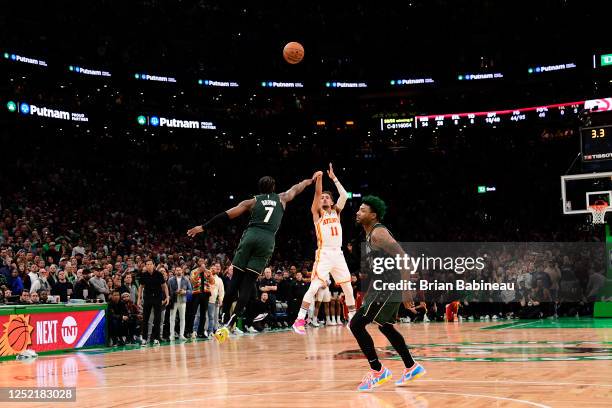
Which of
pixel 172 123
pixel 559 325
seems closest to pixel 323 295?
pixel 559 325

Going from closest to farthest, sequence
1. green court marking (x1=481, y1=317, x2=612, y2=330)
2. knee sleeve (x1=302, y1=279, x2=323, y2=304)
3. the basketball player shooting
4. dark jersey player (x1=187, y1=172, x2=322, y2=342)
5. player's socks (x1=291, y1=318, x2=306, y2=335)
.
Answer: dark jersey player (x1=187, y1=172, x2=322, y2=342), player's socks (x1=291, y1=318, x2=306, y2=335), knee sleeve (x1=302, y1=279, x2=323, y2=304), the basketball player shooting, green court marking (x1=481, y1=317, x2=612, y2=330)

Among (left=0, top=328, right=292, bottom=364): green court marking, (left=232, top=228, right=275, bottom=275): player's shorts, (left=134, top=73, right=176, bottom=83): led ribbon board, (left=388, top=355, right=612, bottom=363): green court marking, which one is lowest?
(left=0, top=328, right=292, bottom=364): green court marking

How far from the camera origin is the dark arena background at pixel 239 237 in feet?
32.6

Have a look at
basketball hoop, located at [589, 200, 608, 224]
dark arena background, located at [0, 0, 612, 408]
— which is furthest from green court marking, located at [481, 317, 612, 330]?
basketball hoop, located at [589, 200, 608, 224]

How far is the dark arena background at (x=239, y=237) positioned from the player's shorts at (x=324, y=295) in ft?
0.47

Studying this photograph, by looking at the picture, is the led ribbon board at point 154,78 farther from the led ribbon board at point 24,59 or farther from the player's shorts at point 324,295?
the player's shorts at point 324,295

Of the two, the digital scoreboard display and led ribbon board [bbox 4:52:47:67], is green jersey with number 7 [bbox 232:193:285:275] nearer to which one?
the digital scoreboard display

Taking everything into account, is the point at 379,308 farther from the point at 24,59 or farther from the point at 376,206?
the point at 24,59

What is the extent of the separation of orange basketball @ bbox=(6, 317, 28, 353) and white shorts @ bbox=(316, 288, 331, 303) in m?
11.4

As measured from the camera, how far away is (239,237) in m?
41.6

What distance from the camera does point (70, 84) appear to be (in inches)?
1580

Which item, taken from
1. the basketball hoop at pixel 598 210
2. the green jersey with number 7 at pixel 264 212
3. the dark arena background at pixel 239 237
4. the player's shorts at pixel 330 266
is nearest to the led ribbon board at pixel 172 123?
the dark arena background at pixel 239 237

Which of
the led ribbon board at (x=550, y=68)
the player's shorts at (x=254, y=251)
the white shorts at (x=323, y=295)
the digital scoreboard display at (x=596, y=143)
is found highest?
the led ribbon board at (x=550, y=68)

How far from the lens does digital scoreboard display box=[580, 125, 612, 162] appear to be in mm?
24922
